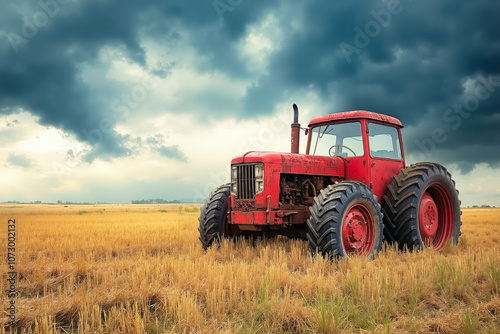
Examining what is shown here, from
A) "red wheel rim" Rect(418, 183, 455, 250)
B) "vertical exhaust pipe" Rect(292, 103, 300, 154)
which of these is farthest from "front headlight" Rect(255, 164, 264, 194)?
"red wheel rim" Rect(418, 183, 455, 250)

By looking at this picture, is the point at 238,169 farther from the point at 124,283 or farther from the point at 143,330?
the point at 143,330

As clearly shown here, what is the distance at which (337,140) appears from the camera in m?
8.37

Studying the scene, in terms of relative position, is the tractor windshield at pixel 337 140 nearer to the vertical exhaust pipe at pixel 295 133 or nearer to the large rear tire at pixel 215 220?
the vertical exhaust pipe at pixel 295 133

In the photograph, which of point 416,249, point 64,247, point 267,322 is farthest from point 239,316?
point 64,247

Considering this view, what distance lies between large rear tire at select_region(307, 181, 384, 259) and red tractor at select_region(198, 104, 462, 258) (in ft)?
0.05

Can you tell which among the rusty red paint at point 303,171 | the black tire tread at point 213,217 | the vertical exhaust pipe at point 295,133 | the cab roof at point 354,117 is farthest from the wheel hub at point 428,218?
the black tire tread at point 213,217

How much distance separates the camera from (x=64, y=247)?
8852mm

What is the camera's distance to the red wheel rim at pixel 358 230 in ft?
22.3

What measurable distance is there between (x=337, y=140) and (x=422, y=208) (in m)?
2.34

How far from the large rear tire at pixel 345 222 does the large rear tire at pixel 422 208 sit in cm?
93

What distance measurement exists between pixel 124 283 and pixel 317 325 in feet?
8.71

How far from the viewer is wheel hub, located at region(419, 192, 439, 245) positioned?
8.39 meters

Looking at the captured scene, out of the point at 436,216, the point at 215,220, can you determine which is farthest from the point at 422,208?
the point at 215,220

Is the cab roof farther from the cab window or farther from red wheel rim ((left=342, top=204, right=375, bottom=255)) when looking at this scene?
red wheel rim ((left=342, top=204, right=375, bottom=255))
